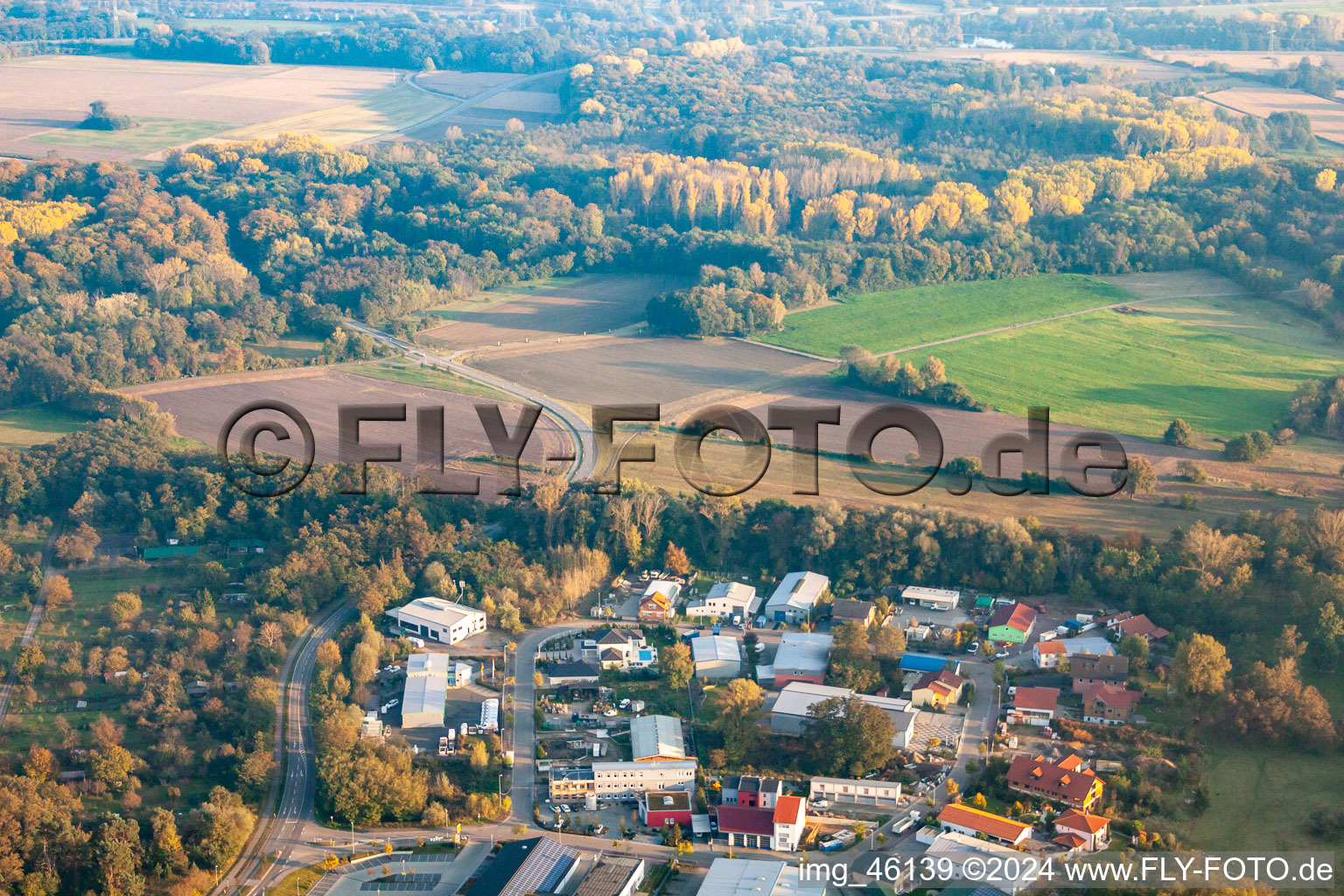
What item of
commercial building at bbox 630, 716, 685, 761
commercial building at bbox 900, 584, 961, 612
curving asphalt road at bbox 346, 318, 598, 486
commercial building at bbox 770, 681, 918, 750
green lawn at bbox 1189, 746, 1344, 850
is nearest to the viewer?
green lawn at bbox 1189, 746, 1344, 850

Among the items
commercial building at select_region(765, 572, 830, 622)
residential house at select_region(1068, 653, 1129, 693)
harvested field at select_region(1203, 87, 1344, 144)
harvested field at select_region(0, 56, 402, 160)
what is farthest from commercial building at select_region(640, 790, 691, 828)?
harvested field at select_region(0, 56, 402, 160)

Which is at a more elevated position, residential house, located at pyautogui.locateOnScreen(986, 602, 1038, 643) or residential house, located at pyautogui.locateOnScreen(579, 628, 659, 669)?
residential house, located at pyautogui.locateOnScreen(986, 602, 1038, 643)

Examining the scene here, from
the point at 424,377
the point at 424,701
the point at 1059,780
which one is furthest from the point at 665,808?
the point at 424,377

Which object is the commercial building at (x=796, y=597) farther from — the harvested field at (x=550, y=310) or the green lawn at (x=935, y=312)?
the harvested field at (x=550, y=310)

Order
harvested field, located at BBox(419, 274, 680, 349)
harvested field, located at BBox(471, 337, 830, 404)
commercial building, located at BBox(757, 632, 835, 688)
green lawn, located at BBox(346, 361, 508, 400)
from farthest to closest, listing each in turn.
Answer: harvested field, located at BBox(419, 274, 680, 349) → green lawn, located at BBox(346, 361, 508, 400) → harvested field, located at BBox(471, 337, 830, 404) → commercial building, located at BBox(757, 632, 835, 688)

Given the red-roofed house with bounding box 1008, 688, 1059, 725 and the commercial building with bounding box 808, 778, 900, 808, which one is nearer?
the commercial building with bounding box 808, 778, 900, 808

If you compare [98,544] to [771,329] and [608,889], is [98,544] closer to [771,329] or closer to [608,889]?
[608,889]

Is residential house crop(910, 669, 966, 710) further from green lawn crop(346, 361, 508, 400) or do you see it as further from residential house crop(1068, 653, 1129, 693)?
green lawn crop(346, 361, 508, 400)

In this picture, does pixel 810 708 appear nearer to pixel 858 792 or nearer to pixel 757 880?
pixel 858 792

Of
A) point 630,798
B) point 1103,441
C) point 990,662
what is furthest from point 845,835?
point 1103,441
